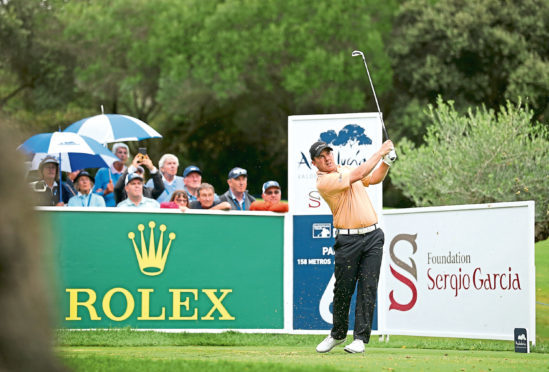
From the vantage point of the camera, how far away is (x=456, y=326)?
10398 millimetres

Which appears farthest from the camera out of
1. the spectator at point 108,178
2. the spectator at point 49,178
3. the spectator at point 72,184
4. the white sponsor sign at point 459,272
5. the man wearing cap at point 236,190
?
the spectator at point 108,178

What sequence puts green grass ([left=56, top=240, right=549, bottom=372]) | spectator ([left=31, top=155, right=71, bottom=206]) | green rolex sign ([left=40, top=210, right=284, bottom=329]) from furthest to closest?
spectator ([left=31, top=155, right=71, bottom=206]), green rolex sign ([left=40, top=210, right=284, bottom=329]), green grass ([left=56, top=240, right=549, bottom=372])

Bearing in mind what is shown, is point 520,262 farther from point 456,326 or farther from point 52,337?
point 52,337

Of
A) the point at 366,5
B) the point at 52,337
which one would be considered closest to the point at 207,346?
the point at 52,337

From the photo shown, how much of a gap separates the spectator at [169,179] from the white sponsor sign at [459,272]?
321 centimetres

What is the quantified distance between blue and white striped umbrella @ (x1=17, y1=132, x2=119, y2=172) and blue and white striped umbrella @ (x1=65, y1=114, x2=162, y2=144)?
16.1 inches

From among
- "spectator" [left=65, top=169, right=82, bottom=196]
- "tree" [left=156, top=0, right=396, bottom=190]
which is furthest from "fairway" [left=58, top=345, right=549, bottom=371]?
"tree" [left=156, top=0, right=396, bottom=190]

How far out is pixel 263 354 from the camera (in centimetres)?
838

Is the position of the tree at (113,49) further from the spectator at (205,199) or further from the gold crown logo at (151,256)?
the gold crown logo at (151,256)

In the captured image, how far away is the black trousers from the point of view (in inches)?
324

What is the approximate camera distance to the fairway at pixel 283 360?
21.8 feet

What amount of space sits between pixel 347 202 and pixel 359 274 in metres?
0.70

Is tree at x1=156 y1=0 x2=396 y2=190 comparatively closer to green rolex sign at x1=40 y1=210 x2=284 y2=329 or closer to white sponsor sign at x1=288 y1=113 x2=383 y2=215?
white sponsor sign at x1=288 y1=113 x2=383 y2=215

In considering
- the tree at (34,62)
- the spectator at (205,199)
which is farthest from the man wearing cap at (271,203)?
the tree at (34,62)
